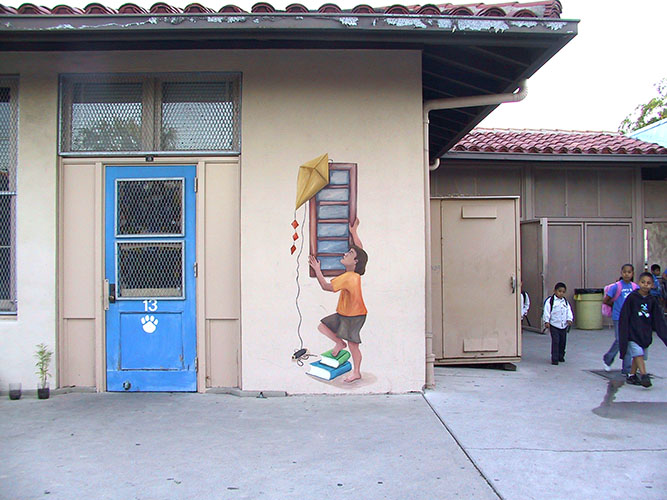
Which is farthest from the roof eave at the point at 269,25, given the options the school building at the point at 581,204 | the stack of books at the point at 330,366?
the school building at the point at 581,204

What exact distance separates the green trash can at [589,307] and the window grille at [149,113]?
8417 mm

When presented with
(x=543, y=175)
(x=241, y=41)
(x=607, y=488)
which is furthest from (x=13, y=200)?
(x=543, y=175)

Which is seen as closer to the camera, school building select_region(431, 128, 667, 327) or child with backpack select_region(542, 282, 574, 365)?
child with backpack select_region(542, 282, 574, 365)

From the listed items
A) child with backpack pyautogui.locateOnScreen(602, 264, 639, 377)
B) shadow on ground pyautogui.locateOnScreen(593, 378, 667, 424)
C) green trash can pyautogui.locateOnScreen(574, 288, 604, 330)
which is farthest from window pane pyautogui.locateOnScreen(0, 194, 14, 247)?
green trash can pyautogui.locateOnScreen(574, 288, 604, 330)

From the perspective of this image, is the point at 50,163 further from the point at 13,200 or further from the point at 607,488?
the point at 607,488

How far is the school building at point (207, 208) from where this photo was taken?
6.01 meters

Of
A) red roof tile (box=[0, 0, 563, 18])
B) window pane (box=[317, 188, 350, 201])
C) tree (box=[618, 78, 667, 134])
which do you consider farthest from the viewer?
tree (box=[618, 78, 667, 134])

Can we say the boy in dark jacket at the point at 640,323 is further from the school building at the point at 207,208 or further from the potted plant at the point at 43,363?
the potted plant at the point at 43,363

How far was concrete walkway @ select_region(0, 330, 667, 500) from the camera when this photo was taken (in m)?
3.80

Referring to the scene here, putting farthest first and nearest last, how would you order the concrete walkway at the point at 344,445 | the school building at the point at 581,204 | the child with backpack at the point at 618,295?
the school building at the point at 581,204
the child with backpack at the point at 618,295
the concrete walkway at the point at 344,445

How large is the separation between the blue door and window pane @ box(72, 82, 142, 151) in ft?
1.17

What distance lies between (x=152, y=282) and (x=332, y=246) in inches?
76.8

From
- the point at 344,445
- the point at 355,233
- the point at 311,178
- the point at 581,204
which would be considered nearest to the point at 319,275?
the point at 355,233

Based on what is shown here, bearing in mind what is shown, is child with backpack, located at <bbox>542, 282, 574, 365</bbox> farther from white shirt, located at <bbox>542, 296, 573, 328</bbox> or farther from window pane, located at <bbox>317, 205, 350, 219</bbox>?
window pane, located at <bbox>317, 205, 350, 219</bbox>
